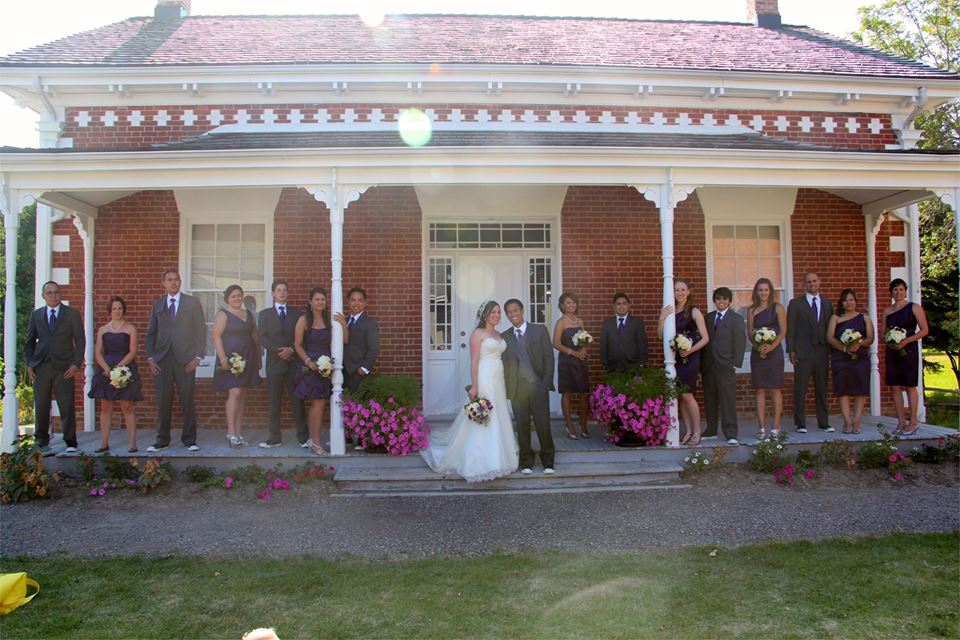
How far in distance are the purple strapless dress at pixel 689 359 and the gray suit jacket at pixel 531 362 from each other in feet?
5.80

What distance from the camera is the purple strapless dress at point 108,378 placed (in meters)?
7.31

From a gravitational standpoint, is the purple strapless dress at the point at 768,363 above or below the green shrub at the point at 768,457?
above

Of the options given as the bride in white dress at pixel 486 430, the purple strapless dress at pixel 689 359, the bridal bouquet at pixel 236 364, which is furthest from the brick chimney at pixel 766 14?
the bridal bouquet at pixel 236 364

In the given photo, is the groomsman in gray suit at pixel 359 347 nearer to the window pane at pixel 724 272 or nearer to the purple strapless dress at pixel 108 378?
the purple strapless dress at pixel 108 378

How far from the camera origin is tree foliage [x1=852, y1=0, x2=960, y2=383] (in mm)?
15086

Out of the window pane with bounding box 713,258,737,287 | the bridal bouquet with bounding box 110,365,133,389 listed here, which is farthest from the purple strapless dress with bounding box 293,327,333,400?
the window pane with bounding box 713,258,737,287

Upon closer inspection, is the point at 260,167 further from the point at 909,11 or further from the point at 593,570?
the point at 909,11

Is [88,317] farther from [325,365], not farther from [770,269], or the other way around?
[770,269]

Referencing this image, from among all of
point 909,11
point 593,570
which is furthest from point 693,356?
point 909,11

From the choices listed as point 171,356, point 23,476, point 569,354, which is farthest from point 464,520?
point 23,476

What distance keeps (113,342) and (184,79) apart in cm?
412

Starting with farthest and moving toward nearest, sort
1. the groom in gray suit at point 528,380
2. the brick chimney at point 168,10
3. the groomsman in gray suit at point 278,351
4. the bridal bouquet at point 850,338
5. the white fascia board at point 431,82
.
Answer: the brick chimney at point 168,10
the white fascia board at point 431,82
the bridal bouquet at point 850,338
the groomsman in gray suit at point 278,351
the groom in gray suit at point 528,380

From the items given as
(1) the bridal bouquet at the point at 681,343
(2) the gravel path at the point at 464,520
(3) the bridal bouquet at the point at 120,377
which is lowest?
(2) the gravel path at the point at 464,520

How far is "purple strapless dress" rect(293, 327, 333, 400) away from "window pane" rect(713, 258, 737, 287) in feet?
19.3
